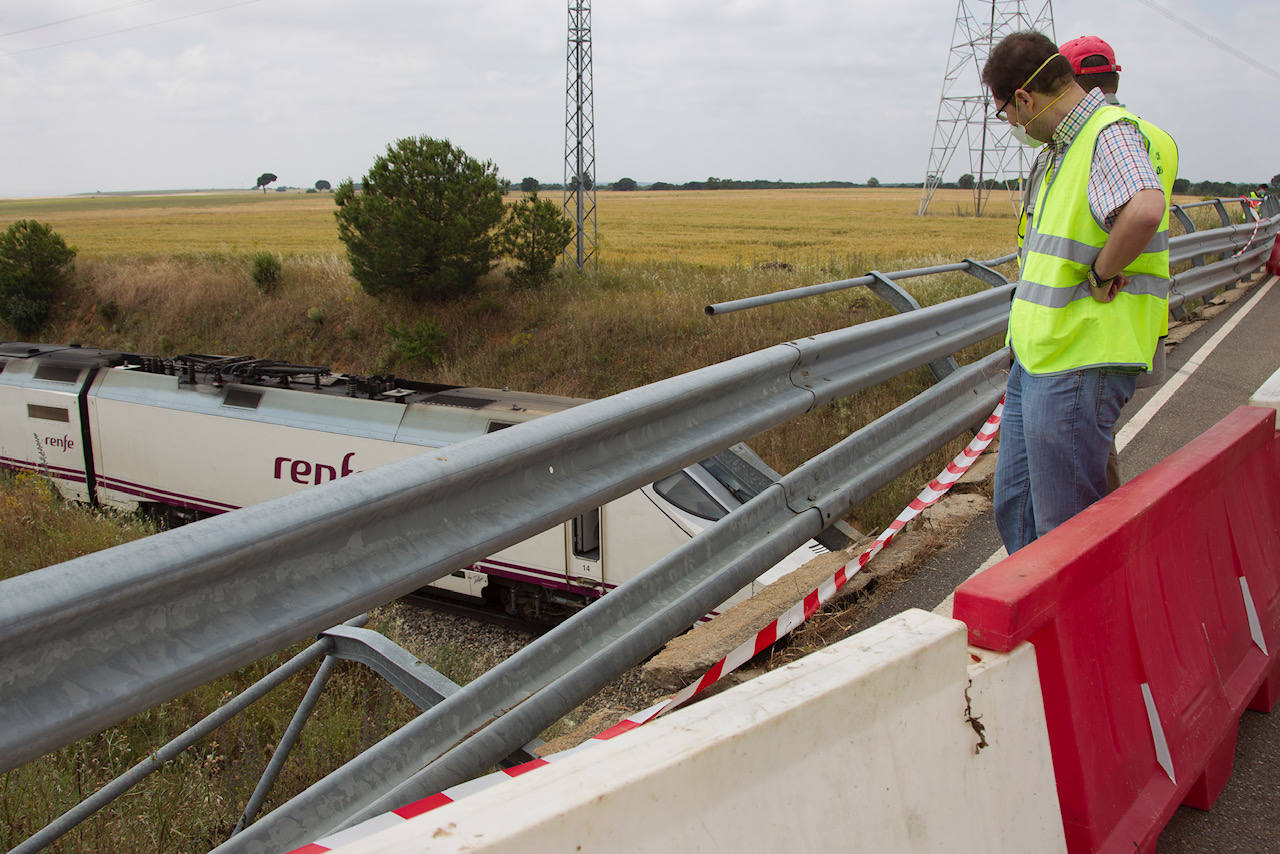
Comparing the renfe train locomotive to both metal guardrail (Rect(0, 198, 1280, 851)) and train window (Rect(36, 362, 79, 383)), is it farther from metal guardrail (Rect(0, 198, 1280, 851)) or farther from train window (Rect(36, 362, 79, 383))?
metal guardrail (Rect(0, 198, 1280, 851))

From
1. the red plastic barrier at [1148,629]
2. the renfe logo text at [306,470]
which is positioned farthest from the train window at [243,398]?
the red plastic barrier at [1148,629]

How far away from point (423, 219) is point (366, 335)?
3692 mm

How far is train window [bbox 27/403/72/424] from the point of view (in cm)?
1461

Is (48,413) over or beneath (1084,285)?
beneath

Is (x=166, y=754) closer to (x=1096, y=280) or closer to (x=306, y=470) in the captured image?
(x=1096, y=280)

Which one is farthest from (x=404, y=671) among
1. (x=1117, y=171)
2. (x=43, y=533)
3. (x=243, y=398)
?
(x=243, y=398)

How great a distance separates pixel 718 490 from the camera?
8578mm

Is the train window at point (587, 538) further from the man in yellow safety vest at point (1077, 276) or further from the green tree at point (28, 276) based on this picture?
the green tree at point (28, 276)

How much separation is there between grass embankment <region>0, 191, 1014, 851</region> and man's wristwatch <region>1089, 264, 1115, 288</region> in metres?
3.17

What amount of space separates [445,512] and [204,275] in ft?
101

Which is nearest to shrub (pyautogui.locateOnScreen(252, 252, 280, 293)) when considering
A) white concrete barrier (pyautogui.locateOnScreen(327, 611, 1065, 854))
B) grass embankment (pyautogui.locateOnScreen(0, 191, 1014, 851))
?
grass embankment (pyautogui.locateOnScreen(0, 191, 1014, 851))

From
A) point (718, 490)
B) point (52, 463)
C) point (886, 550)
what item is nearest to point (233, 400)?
point (52, 463)

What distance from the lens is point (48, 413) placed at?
14828 mm

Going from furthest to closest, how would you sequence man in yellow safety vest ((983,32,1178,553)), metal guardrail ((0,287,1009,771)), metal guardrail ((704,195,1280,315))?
1. metal guardrail ((704,195,1280,315))
2. man in yellow safety vest ((983,32,1178,553))
3. metal guardrail ((0,287,1009,771))
